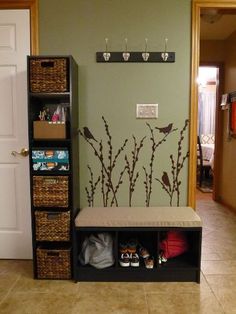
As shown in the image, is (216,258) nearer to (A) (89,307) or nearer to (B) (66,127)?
(A) (89,307)

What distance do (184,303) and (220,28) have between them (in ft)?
11.8

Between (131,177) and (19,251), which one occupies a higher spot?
(131,177)

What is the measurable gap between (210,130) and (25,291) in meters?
6.90

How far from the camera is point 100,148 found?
2.55 m

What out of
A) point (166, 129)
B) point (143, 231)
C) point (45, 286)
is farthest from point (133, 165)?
point (45, 286)

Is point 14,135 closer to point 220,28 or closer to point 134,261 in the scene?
point 134,261

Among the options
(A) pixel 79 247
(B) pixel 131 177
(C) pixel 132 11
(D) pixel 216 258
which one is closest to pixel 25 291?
(A) pixel 79 247

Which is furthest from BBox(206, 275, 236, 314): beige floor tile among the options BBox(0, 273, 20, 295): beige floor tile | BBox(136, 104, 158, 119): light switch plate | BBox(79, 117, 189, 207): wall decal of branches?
BBox(0, 273, 20, 295): beige floor tile

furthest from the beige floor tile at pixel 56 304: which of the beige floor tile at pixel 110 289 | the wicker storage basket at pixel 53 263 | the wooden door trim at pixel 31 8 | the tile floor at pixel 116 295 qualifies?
the wooden door trim at pixel 31 8

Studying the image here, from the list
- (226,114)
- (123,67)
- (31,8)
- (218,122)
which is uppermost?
(31,8)

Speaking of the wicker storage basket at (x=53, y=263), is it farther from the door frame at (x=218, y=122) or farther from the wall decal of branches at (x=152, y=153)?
the door frame at (x=218, y=122)

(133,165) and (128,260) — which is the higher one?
(133,165)

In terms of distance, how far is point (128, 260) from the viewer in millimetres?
2270

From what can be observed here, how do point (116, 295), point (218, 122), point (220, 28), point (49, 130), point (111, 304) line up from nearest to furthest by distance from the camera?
point (111, 304)
point (116, 295)
point (49, 130)
point (220, 28)
point (218, 122)
